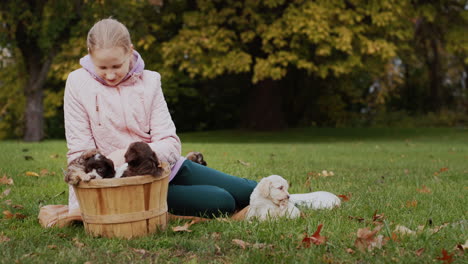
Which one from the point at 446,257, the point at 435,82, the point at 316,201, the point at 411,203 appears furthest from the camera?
the point at 435,82

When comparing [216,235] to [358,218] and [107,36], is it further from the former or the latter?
[107,36]

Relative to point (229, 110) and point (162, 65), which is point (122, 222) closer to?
point (162, 65)

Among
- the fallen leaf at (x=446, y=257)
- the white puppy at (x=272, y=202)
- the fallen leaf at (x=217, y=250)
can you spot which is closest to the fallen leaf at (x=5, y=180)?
the white puppy at (x=272, y=202)

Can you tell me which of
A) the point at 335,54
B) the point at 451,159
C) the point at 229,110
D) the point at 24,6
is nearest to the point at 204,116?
the point at 229,110

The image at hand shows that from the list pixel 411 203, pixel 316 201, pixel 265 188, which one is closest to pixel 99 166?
pixel 265 188

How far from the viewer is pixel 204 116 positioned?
21766 millimetres

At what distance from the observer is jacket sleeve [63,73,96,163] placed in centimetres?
374

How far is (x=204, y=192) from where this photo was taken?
4.01 metres

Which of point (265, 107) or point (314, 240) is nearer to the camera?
point (314, 240)

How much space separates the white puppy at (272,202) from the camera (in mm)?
3785

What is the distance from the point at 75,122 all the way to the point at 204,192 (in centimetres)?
107

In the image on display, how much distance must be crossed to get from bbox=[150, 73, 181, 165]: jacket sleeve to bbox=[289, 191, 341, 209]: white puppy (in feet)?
3.54

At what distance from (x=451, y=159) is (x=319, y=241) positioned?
703cm

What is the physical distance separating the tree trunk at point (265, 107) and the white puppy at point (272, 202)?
14237mm
